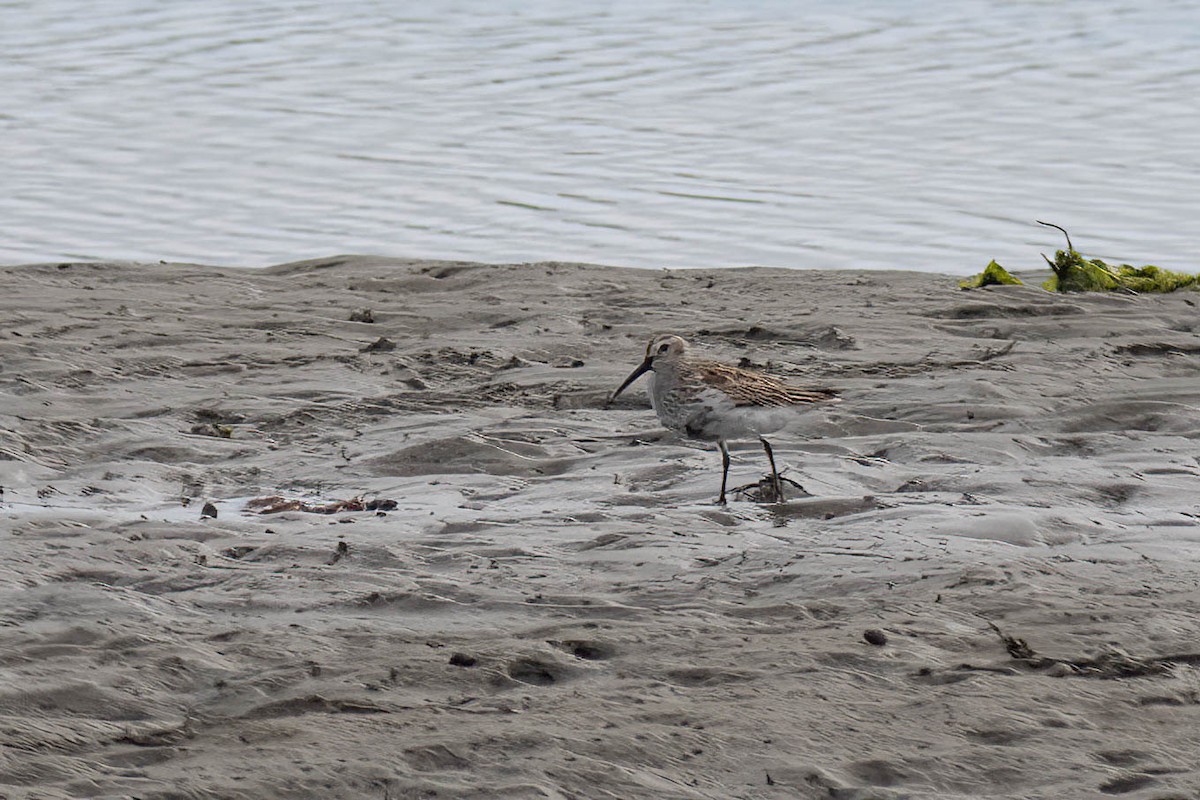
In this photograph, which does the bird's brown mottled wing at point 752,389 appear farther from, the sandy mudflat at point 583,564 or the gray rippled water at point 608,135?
the gray rippled water at point 608,135

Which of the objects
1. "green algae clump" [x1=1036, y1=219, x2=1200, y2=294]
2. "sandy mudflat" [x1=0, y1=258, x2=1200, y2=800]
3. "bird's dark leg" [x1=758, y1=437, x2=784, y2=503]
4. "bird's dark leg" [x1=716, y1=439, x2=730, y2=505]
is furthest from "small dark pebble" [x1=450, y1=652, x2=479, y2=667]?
"green algae clump" [x1=1036, y1=219, x2=1200, y2=294]

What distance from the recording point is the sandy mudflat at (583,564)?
4191mm

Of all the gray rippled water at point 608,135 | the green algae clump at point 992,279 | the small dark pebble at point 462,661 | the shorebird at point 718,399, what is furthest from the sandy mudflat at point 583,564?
the gray rippled water at point 608,135

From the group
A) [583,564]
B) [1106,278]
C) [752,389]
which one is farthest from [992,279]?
[583,564]

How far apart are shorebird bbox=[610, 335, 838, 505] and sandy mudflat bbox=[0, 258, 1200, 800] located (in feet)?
0.86

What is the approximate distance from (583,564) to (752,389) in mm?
1185

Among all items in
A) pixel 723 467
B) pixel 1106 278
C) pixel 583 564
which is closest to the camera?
pixel 583 564

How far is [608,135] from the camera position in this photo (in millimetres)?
15766

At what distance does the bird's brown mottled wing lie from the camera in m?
6.33

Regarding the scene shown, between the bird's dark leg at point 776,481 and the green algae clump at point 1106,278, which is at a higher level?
the green algae clump at point 1106,278

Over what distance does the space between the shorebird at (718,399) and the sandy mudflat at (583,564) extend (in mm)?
263

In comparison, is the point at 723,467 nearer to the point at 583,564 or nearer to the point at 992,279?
the point at 583,564

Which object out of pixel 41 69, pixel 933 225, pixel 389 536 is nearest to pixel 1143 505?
pixel 389 536

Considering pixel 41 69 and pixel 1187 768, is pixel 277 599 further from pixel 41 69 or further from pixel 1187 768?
pixel 41 69
